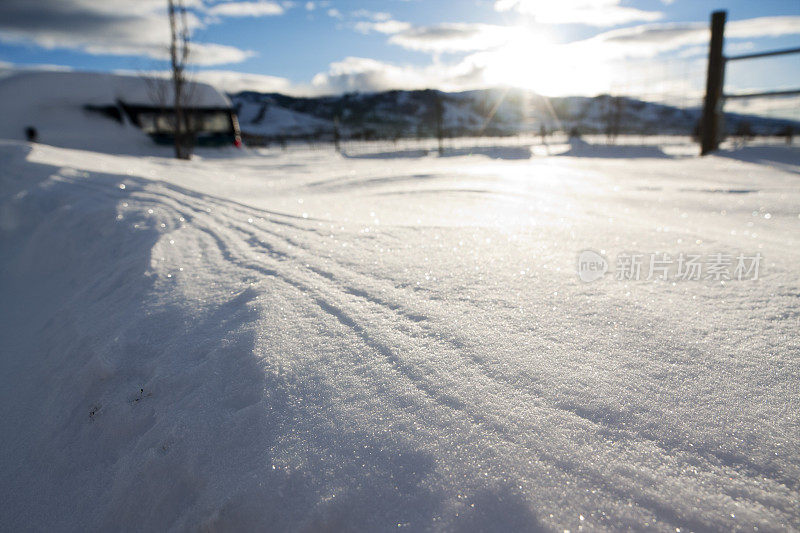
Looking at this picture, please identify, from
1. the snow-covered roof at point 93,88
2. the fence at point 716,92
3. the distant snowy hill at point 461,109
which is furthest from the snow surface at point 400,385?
the distant snowy hill at point 461,109

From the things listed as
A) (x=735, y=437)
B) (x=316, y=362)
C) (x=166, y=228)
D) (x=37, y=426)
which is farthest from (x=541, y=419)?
(x=166, y=228)

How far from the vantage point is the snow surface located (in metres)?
0.96

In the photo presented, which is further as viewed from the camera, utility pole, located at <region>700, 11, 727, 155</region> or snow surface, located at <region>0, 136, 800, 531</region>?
utility pole, located at <region>700, 11, 727, 155</region>

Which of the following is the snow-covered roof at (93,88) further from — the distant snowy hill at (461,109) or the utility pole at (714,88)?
the distant snowy hill at (461,109)

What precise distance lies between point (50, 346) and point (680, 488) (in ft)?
8.70

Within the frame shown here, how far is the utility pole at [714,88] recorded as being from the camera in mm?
7352

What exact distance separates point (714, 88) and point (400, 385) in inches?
371

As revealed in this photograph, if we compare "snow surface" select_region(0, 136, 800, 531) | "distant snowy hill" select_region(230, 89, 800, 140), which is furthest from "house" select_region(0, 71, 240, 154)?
"distant snowy hill" select_region(230, 89, 800, 140)

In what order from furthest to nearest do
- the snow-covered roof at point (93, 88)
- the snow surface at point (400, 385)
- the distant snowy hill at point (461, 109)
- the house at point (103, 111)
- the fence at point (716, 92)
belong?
the distant snowy hill at point (461, 109), the snow-covered roof at point (93, 88), the house at point (103, 111), the fence at point (716, 92), the snow surface at point (400, 385)

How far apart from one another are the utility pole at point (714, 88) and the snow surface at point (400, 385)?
642 cm

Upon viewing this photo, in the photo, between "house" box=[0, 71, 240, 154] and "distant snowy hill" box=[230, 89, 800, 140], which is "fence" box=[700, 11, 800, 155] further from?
"distant snowy hill" box=[230, 89, 800, 140]

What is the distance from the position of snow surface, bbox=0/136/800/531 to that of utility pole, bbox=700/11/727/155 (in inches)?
253

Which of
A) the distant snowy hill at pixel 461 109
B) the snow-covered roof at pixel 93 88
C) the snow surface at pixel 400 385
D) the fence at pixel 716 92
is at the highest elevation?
the distant snowy hill at pixel 461 109

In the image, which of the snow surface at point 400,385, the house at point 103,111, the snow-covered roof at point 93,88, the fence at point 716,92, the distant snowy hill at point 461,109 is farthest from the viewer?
the distant snowy hill at point 461,109
